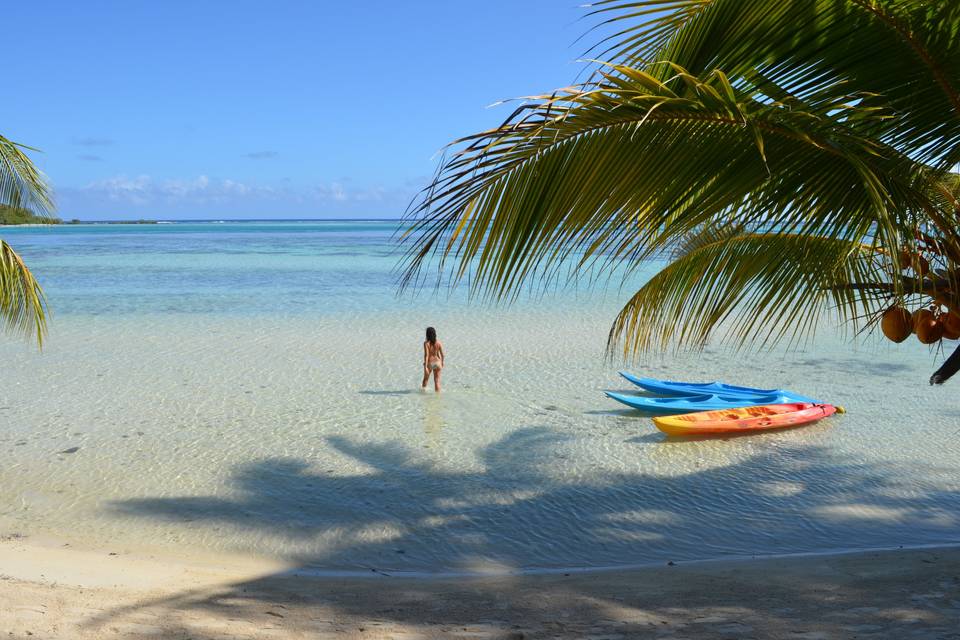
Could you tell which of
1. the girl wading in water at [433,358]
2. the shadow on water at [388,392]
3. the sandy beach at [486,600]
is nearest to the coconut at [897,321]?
the sandy beach at [486,600]

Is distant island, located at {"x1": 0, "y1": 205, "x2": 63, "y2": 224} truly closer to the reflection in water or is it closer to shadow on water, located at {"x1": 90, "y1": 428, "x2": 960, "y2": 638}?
shadow on water, located at {"x1": 90, "y1": 428, "x2": 960, "y2": 638}

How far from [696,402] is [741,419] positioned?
97 centimetres

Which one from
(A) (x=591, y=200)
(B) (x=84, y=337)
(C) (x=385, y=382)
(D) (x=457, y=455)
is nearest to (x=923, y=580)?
(A) (x=591, y=200)

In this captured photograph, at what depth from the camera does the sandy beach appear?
3.92 m

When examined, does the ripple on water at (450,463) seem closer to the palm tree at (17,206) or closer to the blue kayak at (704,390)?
the blue kayak at (704,390)

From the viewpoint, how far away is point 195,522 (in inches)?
Answer: 249

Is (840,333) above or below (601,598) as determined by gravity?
above

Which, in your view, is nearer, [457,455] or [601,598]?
[601,598]

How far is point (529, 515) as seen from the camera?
655 cm

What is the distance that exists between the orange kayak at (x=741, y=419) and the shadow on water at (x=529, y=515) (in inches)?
25.5

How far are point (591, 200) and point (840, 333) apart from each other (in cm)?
1538

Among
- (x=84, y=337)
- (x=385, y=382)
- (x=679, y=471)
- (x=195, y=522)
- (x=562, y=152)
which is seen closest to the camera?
(x=562, y=152)

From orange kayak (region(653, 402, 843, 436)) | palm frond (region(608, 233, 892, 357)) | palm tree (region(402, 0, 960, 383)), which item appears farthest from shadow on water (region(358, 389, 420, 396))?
palm tree (region(402, 0, 960, 383))

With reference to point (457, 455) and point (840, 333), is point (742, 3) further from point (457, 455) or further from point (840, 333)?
point (840, 333)
